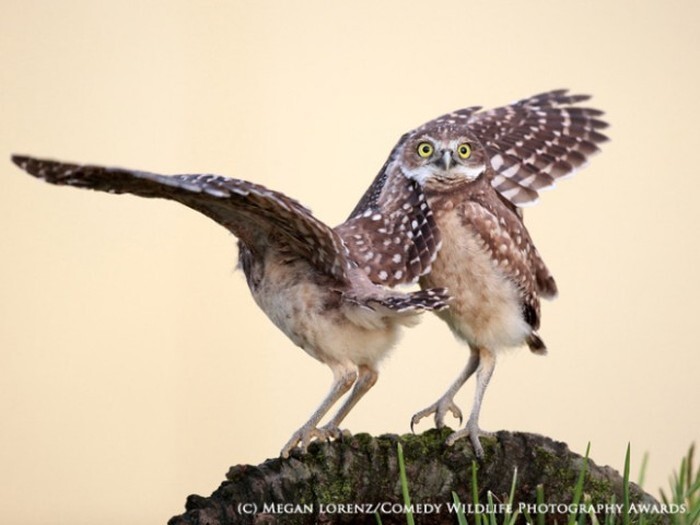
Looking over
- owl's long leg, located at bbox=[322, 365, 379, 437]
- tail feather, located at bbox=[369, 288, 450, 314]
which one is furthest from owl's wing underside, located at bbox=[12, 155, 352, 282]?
owl's long leg, located at bbox=[322, 365, 379, 437]

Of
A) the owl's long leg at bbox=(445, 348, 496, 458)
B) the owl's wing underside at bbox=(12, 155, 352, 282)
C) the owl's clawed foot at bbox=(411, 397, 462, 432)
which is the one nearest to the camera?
the owl's wing underside at bbox=(12, 155, 352, 282)

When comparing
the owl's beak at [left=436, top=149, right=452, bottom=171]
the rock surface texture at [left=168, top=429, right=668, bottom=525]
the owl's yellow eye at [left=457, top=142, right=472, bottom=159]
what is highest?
the owl's yellow eye at [left=457, top=142, right=472, bottom=159]

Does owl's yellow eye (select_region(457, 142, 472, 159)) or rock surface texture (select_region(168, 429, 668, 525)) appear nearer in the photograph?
rock surface texture (select_region(168, 429, 668, 525))

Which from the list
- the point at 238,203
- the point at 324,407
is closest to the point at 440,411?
the point at 324,407

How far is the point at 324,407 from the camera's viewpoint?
2941mm

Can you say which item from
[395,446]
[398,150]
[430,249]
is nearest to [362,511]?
[395,446]

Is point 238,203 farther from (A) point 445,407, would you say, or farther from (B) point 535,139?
(B) point 535,139

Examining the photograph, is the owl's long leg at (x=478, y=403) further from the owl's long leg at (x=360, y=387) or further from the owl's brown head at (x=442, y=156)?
the owl's brown head at (x=442, y=156)

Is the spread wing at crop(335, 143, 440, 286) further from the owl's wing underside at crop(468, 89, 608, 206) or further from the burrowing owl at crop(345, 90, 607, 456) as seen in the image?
the owl's wing underside at crop(468, 89, 608, 206)

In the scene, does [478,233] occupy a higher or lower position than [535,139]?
lower

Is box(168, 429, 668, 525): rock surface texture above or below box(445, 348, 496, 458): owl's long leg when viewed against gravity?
below

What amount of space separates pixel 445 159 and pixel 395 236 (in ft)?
0.98

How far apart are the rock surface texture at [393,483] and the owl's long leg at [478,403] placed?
0.03m

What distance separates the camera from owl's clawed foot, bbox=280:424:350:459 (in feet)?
9.44
